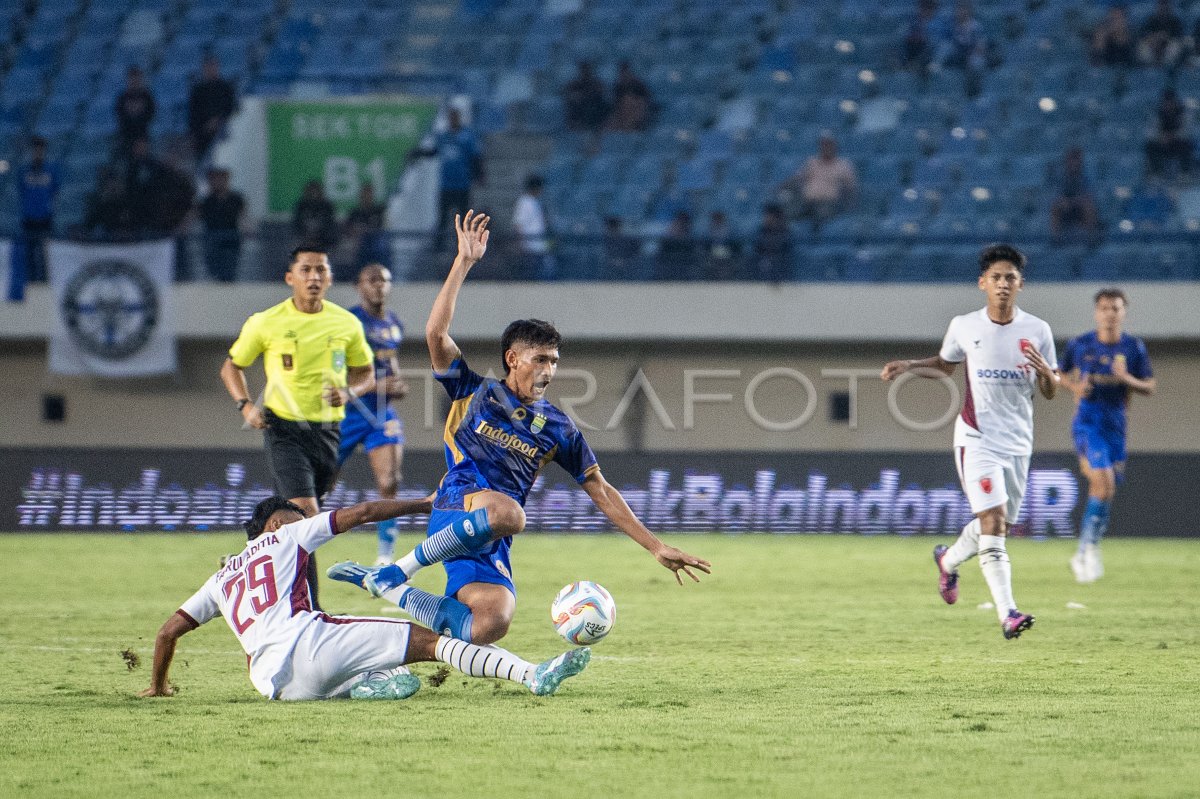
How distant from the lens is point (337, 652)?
7211mm

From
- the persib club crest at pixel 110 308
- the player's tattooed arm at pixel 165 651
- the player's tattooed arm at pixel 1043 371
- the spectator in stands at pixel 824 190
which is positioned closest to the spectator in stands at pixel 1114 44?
the spectator in stands at pixel 824 190

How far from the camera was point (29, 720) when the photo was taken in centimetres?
691

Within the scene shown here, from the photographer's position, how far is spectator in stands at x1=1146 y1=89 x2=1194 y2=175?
2238cm

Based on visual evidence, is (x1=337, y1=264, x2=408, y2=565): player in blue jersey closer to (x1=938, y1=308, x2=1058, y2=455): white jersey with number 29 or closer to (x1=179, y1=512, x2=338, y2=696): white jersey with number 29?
(x1=938, y1=308, x2=1058, y2=455): white jersey with number 29

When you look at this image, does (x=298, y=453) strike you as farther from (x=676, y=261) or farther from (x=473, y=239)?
(x=676, y=261)

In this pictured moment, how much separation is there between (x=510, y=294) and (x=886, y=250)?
458 centimetres

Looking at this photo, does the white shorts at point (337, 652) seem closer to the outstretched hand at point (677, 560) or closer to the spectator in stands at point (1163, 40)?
the outstretched hand at point (677, 560)

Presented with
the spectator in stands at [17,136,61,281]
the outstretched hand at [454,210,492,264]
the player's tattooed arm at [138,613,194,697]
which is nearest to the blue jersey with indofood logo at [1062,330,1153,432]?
the outstretched hand at [454,210,492,264]

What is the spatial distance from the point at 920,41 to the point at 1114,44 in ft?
8.23

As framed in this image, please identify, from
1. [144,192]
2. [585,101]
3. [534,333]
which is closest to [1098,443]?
[534,333]

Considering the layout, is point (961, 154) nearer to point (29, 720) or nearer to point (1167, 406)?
point (1167, 406)

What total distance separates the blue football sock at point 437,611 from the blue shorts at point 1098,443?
8057 mm

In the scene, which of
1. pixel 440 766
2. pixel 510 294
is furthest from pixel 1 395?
pixel 440 766

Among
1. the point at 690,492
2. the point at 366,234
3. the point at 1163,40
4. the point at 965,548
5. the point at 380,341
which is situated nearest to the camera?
the point at 965,548
